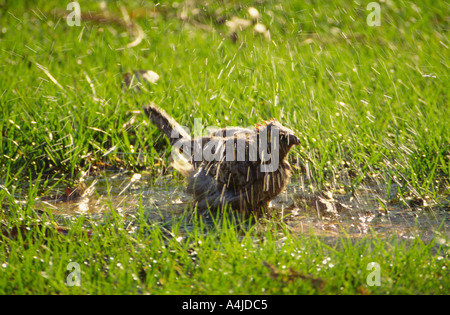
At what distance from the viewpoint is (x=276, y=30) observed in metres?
6.79

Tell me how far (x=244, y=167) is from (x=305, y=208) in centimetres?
58

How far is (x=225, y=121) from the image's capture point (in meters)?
4.62

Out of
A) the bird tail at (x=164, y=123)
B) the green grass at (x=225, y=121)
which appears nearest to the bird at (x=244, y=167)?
the green grass at (x=225, y=121)

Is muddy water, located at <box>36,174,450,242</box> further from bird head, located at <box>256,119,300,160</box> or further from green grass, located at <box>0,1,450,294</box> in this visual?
bird head, located at <box>256,119,300,160</box>

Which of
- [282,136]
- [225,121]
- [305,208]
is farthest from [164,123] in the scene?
[305,208]

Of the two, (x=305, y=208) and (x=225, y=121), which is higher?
(x=225, y=121)

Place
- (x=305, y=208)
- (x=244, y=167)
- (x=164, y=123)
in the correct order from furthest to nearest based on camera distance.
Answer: (x=164, y=123)
(x=305, y=208)
(x=244, y=167)

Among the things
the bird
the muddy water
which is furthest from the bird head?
the muddy water

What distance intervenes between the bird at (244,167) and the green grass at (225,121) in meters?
0.20

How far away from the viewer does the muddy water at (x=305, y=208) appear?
3332mm

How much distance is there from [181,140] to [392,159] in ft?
5.25

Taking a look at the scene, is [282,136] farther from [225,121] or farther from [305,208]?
[225,121]
